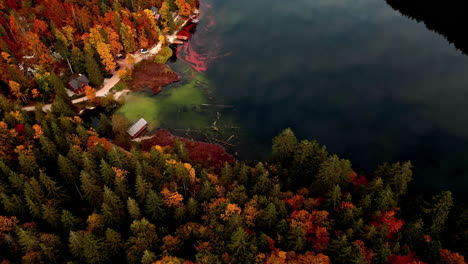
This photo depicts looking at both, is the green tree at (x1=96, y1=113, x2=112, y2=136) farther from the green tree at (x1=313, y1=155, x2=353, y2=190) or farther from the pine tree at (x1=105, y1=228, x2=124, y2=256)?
the green tree at (x1=313, y1=155, x2=353, y2=190)

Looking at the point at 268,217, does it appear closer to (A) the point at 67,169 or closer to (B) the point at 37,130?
(A) the point at 67,169

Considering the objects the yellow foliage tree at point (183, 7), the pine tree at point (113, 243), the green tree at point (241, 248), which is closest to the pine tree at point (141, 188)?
the pine tree at point (113, 243)

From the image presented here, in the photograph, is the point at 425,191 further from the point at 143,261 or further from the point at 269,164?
the point at 143,261

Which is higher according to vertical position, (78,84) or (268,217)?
(268,217)

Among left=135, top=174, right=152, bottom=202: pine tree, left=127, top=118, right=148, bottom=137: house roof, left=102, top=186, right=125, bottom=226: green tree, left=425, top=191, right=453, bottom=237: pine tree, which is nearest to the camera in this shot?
left=102, top=186, right=125, bottom=226: green tree

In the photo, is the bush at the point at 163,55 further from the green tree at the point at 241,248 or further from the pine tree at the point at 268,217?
the green tree at the point at 241,248

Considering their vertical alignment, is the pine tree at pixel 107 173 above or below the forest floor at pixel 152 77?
above

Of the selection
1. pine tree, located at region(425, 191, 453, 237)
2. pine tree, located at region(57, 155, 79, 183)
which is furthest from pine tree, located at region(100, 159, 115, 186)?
pine tree, located at region(425, 191, 453, 237)

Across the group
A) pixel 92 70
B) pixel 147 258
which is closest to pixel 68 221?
pixel 147 258
